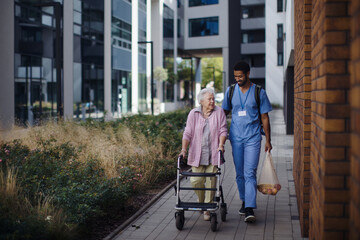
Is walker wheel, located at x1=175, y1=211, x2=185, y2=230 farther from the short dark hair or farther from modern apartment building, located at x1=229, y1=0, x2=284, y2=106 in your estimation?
modern apartment building, located at x1=229, y1=0, x2=284, y2=106

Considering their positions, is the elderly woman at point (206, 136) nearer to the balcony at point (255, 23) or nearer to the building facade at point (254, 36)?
the building facade at point (254, 36)

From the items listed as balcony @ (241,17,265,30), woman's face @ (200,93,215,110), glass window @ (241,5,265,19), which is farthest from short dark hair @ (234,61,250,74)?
glass window @ (241,5,265,19)

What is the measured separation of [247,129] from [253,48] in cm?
6115

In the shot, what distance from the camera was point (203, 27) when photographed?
182 feet

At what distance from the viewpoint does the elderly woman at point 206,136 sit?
591 centimetres

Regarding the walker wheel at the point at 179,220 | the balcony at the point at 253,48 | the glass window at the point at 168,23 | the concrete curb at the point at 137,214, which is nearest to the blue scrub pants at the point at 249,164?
the walker wheel at the point at 179,220

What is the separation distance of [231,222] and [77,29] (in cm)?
2436

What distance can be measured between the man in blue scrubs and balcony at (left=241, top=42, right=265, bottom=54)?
199 ft

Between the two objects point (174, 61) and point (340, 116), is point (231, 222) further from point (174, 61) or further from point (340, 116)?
point (174, 61)

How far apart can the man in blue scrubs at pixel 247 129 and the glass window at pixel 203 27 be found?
4942cm

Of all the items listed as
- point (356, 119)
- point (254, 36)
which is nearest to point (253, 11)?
point (254, 36)

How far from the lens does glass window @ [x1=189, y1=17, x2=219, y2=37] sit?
2147 inches

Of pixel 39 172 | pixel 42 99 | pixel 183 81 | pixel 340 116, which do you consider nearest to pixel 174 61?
pixel 183 81

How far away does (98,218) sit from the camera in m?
6.00
